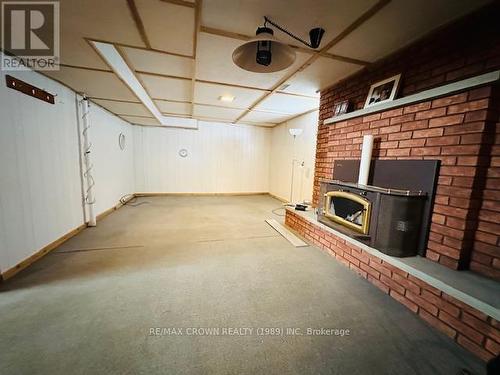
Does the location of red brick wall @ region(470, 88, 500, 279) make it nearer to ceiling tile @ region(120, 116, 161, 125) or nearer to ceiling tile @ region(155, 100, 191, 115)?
ceiling tile @ region(155, 100, 191, 115)

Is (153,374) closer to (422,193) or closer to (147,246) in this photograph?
(147,246)

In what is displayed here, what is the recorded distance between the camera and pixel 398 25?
1647 millimetres

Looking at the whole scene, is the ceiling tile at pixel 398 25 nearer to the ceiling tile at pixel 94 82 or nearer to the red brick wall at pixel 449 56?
the red brick wall at pixel 449 56

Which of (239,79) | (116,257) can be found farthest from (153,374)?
(239,79)

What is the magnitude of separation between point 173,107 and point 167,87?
1.40 metres

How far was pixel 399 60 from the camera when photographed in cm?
209

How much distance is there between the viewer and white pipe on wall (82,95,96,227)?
336 centimetres

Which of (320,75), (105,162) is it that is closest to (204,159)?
(105,162)

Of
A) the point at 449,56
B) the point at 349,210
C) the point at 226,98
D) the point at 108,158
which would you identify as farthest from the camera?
the point at 108,158

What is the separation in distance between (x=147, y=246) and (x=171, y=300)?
1.26m

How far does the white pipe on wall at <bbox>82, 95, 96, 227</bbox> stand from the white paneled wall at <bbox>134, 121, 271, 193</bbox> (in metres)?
2.70

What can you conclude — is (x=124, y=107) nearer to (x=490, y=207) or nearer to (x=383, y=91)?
(x=383, y=91)

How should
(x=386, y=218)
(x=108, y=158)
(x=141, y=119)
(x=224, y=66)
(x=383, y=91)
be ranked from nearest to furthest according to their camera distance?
1. (x=386, y=218)
2. (x=383, y=91)
3. (x=224, y=66)
4. (x=108, y=158)
5. (x=141, y=119)

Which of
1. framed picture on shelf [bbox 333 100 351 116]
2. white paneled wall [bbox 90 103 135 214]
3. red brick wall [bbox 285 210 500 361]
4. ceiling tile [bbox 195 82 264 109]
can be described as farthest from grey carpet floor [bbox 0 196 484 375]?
ceiling tile [bbox 195 82 264 109]
